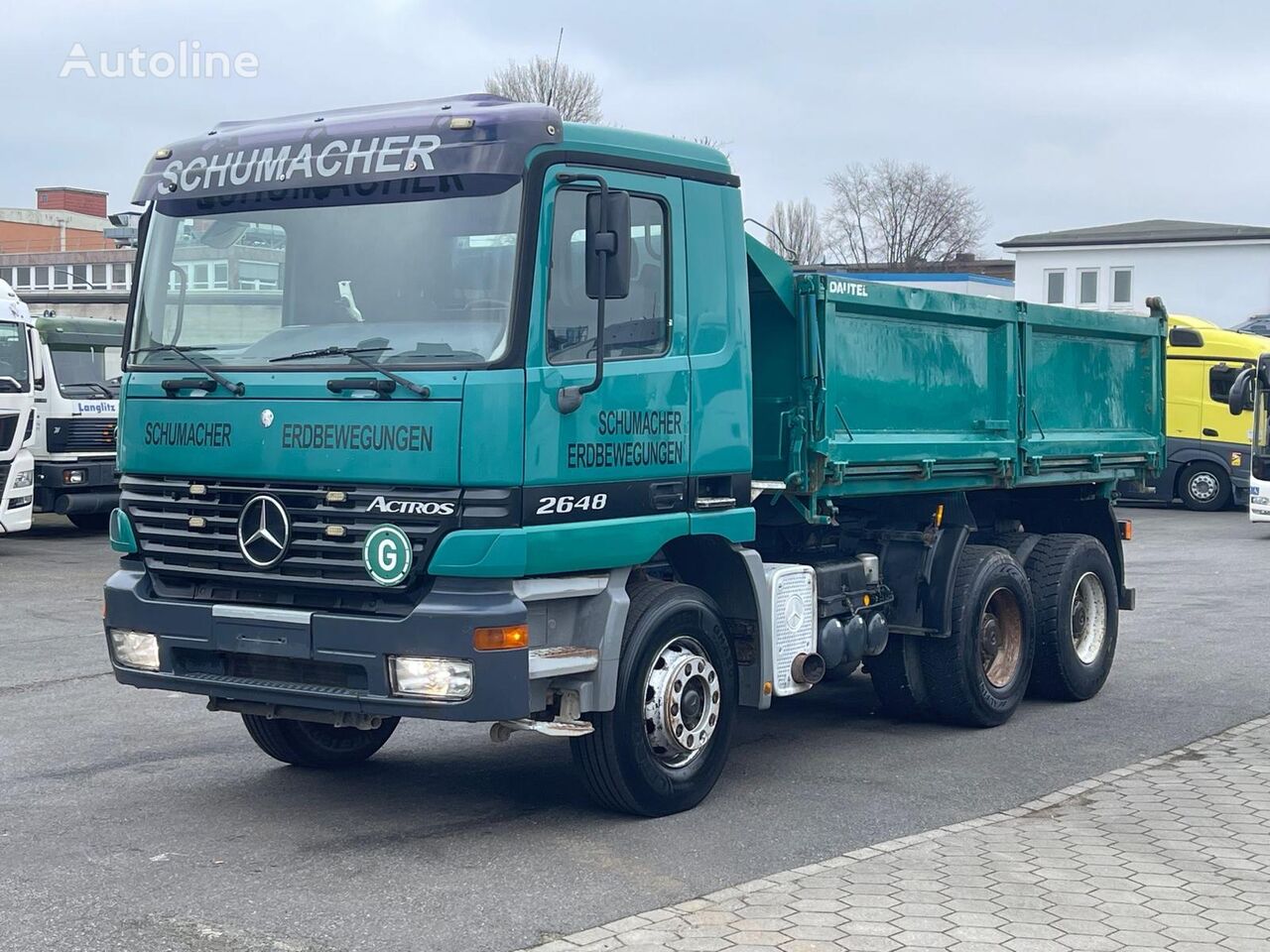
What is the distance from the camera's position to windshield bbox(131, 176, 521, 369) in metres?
6.16

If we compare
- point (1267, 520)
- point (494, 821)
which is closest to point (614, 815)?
point (494, 821)

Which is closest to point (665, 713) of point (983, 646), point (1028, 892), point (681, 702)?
point (681, 702)

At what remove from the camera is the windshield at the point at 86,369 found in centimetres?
2152

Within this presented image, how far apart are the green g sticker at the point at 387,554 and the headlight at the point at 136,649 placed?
1.17m

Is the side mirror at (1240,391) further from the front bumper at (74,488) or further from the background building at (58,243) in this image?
the background building at (58,243)

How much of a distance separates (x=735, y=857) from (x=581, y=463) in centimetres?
163

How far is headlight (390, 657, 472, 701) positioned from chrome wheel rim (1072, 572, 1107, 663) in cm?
522

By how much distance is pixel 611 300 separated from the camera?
21.1 feet

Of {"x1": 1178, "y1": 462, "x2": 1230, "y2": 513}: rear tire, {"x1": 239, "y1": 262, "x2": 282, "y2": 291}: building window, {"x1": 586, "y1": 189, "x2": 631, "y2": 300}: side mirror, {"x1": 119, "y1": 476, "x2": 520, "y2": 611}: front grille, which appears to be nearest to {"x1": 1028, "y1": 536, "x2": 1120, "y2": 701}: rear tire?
{"x1": 586, "y1": 189, "x2": 631, "y2": 300}: side mirror

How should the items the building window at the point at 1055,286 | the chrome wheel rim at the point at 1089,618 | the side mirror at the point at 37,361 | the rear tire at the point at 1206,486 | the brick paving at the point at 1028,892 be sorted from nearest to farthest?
1. the brick paving at the point at 1028,892
2. the chrome wheel rim at the point at 1089,618
3. the side mirror at the point at 37,361
4. the rear tire at the point at 1206,486
5. the building window at the point at 1055,286

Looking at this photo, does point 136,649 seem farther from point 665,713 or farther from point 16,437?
point 16,437

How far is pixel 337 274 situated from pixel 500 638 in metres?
1.61

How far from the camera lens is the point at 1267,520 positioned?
22516 mm

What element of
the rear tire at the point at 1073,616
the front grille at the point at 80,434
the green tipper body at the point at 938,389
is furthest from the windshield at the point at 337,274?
the front grille at the point at 80,434
